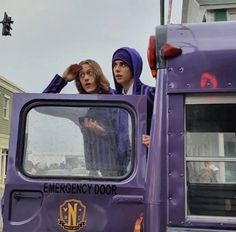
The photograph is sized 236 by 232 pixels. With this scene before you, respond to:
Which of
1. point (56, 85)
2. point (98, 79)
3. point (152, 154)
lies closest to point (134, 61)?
point (98, 79)

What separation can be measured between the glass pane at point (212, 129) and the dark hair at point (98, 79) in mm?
1387

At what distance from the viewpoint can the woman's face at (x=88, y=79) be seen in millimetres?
3809

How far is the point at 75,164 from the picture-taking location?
131 inches

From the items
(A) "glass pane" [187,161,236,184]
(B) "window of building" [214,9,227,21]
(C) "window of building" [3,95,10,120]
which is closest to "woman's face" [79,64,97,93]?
(A) "glass pane" [187,161,236,184]

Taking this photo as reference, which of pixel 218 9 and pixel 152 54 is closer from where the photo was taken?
pixel 152 54

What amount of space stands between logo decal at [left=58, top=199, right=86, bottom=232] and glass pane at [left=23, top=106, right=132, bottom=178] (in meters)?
0.21

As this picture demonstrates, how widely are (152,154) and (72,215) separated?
909 millimetres

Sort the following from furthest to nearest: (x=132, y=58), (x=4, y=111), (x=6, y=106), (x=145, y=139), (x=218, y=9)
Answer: (x=6, y=106), (x=4, y=111), (x=218, y=9), (x=132, y=58), (x=145, y=139)

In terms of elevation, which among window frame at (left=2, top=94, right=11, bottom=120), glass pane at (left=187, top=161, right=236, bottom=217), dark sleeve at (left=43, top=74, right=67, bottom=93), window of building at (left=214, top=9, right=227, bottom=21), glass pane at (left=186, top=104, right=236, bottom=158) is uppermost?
window frame at (left=2, top=94, right=11, bottom=120)

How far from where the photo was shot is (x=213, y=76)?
257cm

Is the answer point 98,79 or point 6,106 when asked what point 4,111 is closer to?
→ point 6,106

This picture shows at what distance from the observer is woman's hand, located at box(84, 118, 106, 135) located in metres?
3.36

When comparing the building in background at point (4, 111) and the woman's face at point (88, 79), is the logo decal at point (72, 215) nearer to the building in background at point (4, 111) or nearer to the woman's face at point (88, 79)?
the woman's face at point (88, 79)

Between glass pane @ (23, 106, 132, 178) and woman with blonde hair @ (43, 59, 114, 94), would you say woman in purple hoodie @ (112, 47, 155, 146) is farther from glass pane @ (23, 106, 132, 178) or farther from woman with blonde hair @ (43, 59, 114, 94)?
glass pane @ (23, 106, 132, 178)
